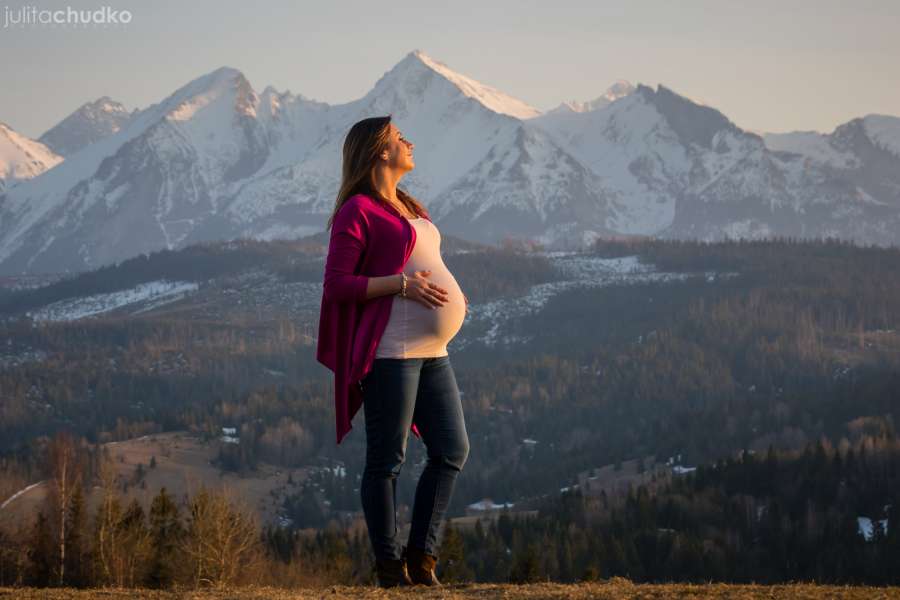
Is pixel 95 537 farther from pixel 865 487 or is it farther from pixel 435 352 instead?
pixel 865 487

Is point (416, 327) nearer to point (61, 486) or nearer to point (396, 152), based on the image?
point (396, 152)

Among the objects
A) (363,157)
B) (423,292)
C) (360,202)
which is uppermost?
(363,157)

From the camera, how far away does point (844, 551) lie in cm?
14700

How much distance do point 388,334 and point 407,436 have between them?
3.43 feet

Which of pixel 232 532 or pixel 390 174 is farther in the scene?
pixel 232 532

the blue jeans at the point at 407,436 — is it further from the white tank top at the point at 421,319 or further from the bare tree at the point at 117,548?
the bare tree at the point at 117,548

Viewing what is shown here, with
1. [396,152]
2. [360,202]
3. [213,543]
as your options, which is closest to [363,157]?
[396,152]

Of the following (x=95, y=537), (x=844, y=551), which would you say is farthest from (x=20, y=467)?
(x=95, y=537)

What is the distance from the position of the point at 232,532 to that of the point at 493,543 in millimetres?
55820

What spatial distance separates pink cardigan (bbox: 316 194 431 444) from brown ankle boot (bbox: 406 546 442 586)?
61.3 inches

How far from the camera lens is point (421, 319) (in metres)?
14.8

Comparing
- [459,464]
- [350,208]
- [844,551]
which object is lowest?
[844,551]

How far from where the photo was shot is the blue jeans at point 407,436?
1468 centimetres

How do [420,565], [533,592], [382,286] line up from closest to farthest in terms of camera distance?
[382,286], [420,565], [533,592]
